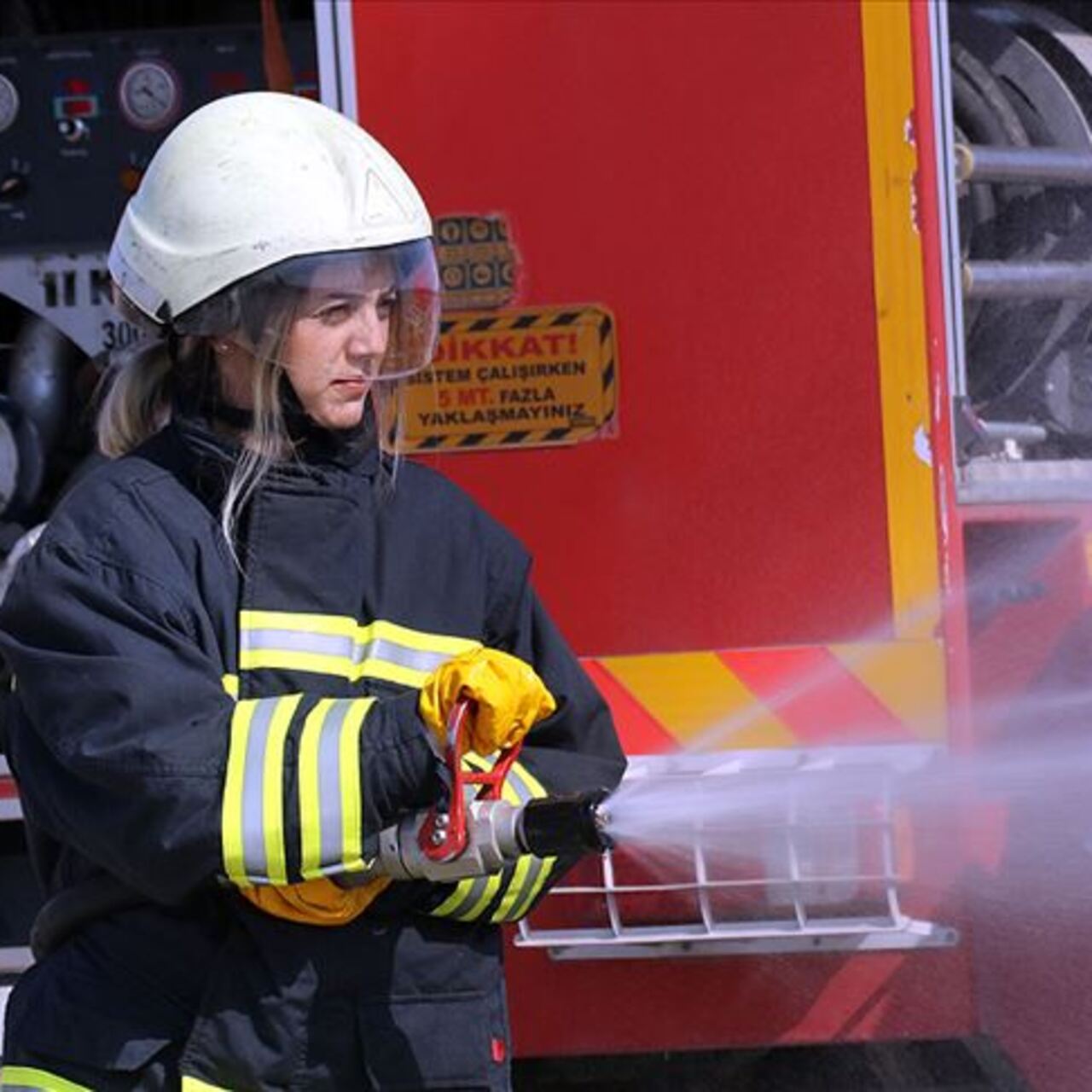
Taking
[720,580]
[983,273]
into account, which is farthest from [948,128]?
[720,580]

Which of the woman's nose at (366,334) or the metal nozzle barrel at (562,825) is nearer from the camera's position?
the metal nozzle barrel at (562,825)

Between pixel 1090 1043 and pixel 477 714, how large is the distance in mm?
1945

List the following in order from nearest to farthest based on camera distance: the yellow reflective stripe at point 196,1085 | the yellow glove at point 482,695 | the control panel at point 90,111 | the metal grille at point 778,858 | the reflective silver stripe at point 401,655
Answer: the yellow glove at point 482,695 → the yellow reflective stripe at point 196,1085 → the reflective silver stripe at point 401,655 → the metal grille at point 778,858 → the control panel at point 90,111

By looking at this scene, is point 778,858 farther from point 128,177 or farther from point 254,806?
point 128,177

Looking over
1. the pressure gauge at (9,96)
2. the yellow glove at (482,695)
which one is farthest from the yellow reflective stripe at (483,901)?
the pressure gauge at (9,96)

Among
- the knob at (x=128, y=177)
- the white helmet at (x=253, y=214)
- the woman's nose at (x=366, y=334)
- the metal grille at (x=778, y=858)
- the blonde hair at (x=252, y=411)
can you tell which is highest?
the knob at (x=128, y=177)

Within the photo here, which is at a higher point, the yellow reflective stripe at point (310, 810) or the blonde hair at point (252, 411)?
the blonde hair at point (252, 411)

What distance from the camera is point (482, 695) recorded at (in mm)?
2053

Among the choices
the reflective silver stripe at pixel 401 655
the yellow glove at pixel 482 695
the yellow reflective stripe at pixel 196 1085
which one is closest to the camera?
the yellow glove at pixel 482 695

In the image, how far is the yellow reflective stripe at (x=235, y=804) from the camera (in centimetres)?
206

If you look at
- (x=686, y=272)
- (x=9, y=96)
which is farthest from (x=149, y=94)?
(x=686, y=272)

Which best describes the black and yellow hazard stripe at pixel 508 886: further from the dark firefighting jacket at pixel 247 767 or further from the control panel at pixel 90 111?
the control panel at pixel 90 111

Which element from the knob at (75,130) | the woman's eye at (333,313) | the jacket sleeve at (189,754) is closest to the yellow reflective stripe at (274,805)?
the jacket sleeve at (189,754)

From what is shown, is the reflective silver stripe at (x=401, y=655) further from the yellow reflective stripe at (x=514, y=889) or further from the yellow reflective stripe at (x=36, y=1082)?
the yellow reflective stripe at (x=36, y=1082)
